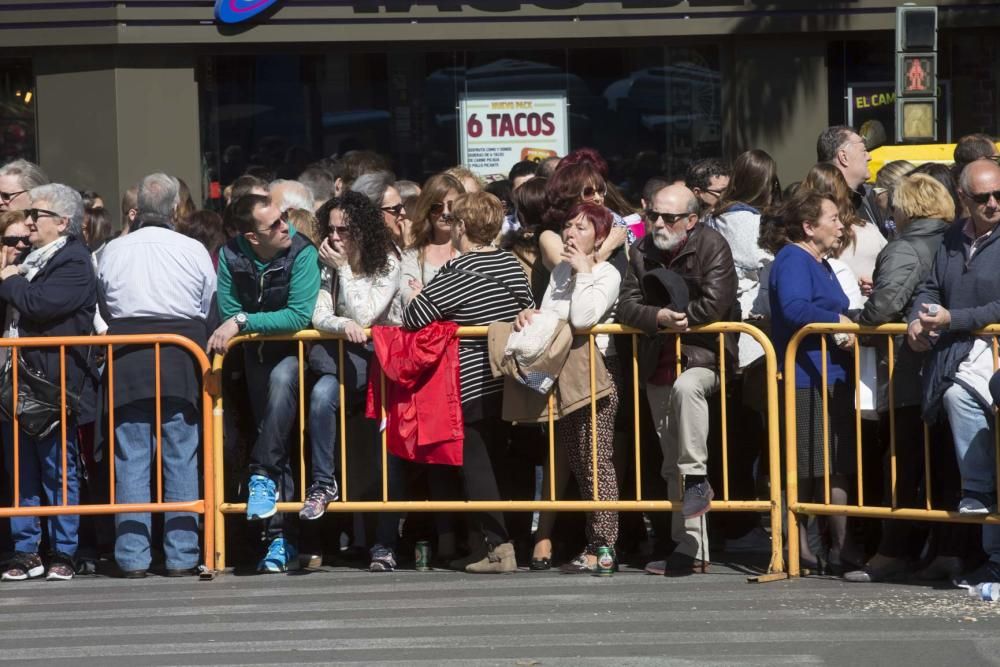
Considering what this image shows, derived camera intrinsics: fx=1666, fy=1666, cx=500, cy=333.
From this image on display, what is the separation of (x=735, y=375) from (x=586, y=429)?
2.74ft

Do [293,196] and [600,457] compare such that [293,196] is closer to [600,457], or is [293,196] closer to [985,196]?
[600,457]

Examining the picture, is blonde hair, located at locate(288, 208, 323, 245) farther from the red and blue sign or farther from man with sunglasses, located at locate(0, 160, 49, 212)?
the red and blue sign

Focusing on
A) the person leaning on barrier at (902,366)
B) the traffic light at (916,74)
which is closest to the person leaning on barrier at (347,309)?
the person leaning on barrier at (902,366)

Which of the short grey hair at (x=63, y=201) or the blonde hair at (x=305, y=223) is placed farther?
the blonde hair at (x=305, y=223)

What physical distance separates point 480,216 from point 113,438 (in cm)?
229

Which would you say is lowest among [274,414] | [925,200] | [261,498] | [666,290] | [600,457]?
[261,498]

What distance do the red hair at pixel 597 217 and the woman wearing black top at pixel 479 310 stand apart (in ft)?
1.40

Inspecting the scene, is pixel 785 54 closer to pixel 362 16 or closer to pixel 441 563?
pixel 362 16

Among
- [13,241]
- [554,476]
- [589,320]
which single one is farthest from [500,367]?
[13,241]

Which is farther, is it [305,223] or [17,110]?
[17,110]

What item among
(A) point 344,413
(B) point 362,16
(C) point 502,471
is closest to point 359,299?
(A) point 344,413

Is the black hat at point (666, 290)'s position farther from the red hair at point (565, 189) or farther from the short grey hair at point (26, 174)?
the short grey hair at point (26, 174)

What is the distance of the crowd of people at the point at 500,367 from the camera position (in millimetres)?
8398

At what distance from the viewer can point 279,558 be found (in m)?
8.92
